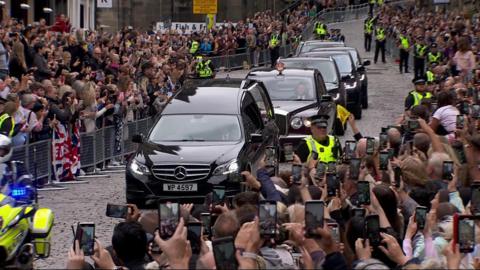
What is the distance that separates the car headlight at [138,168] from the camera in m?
17.1

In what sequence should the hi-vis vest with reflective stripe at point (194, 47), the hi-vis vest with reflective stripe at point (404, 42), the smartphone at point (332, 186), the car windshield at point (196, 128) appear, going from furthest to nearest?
the hi-vis vest with reflective stripe at point (404, 42)
the hi-vis vest with reflective stripe at point (194, 47)
the car windshield at point (196, 128)
the smartphone at point (332, 186)

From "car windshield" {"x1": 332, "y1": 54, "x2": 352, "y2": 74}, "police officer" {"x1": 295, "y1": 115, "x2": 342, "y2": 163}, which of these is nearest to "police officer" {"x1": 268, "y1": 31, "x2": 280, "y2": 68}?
"car windshield" {"x1": 332, "y1": 54, "x2": 352, "y2": 74}

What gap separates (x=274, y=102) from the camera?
78.1ft

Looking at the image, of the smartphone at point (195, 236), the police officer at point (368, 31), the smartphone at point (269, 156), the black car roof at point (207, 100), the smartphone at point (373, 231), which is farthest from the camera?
the police officer at point (368, 31)

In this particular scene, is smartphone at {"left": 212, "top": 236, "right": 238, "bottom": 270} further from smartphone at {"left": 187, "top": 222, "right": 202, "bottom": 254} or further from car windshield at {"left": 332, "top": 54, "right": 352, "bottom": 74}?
car windshield at {"left": 332, "top": 54, "right": 352, "bottom": 74}

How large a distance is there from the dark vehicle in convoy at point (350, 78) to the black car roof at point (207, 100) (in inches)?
423

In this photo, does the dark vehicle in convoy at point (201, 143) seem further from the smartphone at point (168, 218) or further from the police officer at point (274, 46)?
the police officer at point (274, 46)

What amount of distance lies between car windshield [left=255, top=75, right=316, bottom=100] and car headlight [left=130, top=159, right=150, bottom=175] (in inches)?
282

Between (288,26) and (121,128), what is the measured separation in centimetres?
3421

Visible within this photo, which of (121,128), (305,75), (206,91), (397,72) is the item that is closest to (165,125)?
(206,91)

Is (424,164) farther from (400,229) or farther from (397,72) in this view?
(397,72)

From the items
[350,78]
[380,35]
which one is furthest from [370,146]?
[380,35]

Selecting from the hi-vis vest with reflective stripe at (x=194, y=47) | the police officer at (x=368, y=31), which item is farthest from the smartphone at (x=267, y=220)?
the police officer at (x=368, y=31)

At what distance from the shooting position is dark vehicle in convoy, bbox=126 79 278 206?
16962 millimetres
